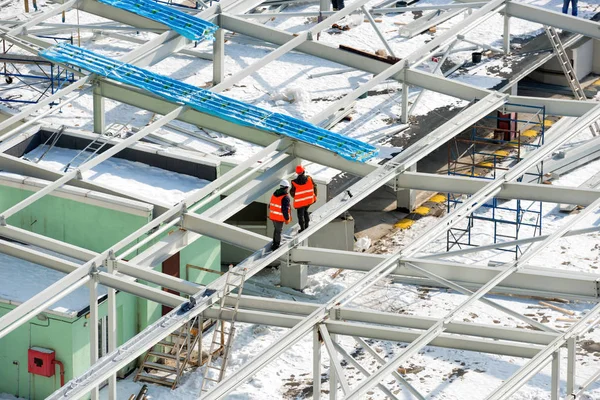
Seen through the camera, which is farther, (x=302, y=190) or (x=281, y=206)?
(x=302, y=190)

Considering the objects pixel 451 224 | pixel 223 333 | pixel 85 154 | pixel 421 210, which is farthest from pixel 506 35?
pixel 223 333

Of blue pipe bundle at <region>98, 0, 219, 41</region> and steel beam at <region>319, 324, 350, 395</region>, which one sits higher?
blue pipe bundle at <region>98, 0, 219, 41</region>

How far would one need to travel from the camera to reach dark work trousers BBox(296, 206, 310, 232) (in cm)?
2831

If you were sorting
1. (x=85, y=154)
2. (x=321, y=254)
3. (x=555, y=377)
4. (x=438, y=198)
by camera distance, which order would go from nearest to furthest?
1. (x=555, y=377)
2. (x=321, y=254)
3. (x=85, y=154)
4. (x=438, y=198)

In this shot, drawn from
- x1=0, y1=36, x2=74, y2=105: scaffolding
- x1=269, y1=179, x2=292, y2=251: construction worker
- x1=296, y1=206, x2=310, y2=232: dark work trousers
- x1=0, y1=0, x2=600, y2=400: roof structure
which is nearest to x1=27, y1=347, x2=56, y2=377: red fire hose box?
x1=0, y1=0, x2=600, y2=400: roof structure

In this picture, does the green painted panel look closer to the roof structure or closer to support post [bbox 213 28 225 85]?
the roof structure

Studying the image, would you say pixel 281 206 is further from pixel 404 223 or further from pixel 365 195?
pixel 404 223

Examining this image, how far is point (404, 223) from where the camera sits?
38688 millimetres

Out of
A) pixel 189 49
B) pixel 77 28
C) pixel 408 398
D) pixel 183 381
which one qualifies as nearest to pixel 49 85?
pixel 77 28

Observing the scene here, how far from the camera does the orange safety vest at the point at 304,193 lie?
1099 inches

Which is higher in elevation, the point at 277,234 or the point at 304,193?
the point at 304,193

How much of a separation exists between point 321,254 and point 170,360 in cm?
586

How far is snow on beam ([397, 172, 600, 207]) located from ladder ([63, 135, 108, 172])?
761 cm

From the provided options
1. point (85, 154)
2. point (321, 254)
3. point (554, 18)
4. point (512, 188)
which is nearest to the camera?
point (321, 254)
